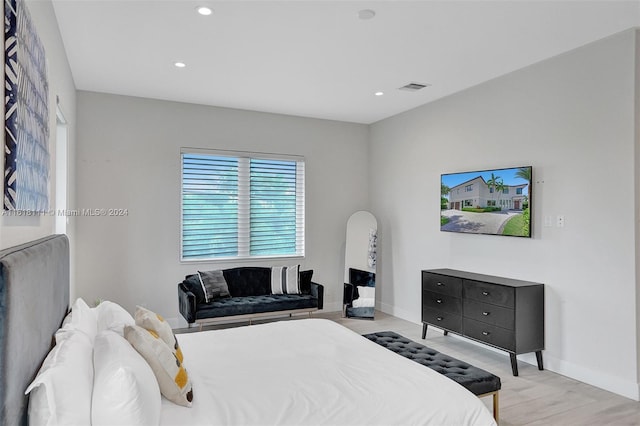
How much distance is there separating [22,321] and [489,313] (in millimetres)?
3733

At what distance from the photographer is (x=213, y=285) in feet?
16.3

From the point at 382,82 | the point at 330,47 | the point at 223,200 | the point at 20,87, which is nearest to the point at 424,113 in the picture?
the point at 382,82

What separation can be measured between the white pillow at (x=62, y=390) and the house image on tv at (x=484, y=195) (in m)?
3.77

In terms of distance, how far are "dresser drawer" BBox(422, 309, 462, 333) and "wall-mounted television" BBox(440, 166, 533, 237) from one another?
0.92 meters

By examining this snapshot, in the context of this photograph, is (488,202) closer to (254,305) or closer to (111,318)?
(254,305)

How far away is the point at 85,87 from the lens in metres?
4.70

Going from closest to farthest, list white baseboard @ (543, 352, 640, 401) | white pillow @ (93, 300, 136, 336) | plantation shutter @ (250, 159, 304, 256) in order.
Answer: white pillow @ (93, 300, 136, 336)
white baseboard @ (543, 352, 640, 401)
plantation shutter @ (250, 159, 304, 256)

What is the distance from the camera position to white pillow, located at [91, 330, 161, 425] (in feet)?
5.21

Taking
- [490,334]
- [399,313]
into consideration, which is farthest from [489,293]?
[399,313]

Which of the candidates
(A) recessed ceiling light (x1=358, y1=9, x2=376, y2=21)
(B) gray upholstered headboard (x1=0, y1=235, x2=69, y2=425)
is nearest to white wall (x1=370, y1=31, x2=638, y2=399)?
(A) recessed ceiling light (x1=358, y1=9, x2=376, y2=21)

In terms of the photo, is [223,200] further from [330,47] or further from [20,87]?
[20,87]

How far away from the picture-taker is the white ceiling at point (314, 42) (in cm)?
293

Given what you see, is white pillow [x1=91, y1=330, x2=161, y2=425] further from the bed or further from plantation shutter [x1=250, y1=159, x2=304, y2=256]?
plantation shutter [x1=250, y1=159, x2=304, y2=256]

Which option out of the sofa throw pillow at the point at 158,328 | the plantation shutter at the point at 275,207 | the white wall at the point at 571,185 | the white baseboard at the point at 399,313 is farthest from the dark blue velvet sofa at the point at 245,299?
the sofa throw pillow at the point at 158,328
